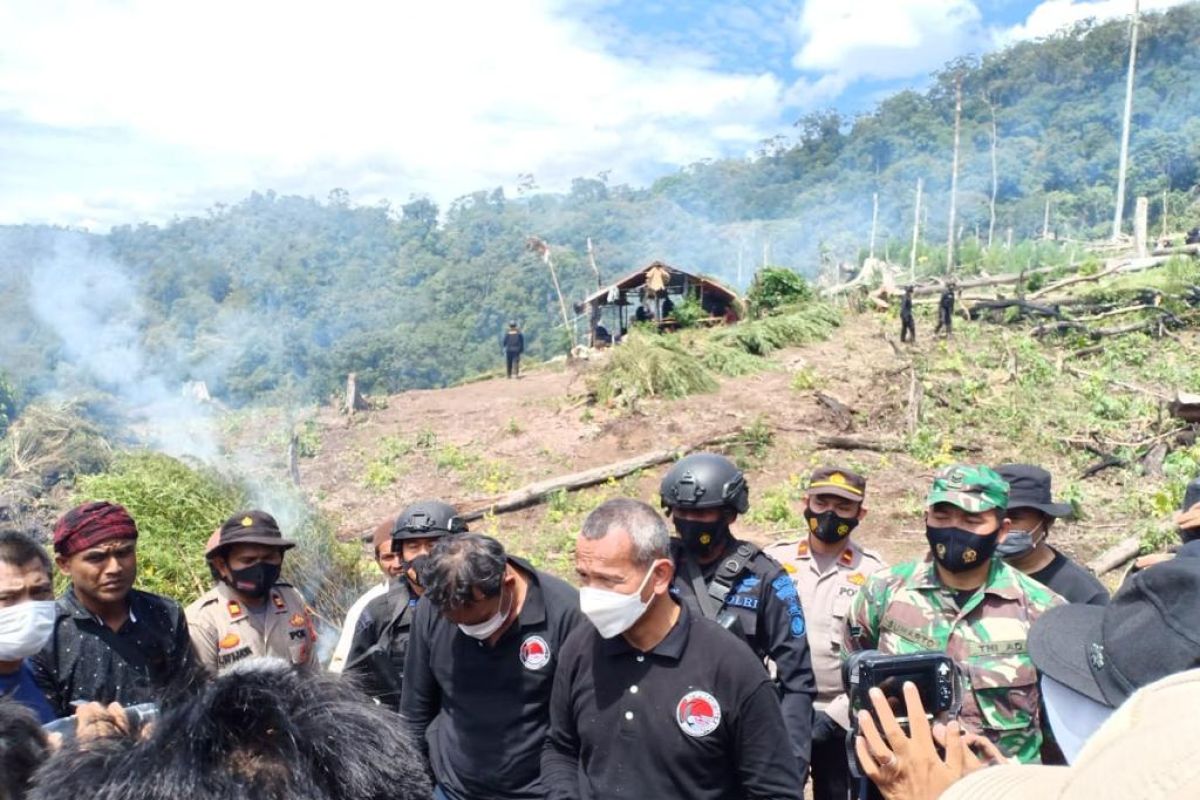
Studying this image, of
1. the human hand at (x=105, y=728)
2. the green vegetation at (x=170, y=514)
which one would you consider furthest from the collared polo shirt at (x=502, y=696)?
the green vegetation at (x=170, y=514)

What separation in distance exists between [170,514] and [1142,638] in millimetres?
5642

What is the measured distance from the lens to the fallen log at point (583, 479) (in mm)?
10953

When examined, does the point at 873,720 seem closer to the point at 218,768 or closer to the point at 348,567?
the point at 218,768

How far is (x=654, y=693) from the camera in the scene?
2.04 m

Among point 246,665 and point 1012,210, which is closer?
point 246,665

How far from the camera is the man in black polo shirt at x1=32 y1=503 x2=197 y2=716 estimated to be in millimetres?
2533

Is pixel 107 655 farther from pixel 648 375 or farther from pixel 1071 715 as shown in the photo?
pixel 648 375

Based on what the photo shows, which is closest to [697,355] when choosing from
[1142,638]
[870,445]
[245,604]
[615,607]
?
[870,445]

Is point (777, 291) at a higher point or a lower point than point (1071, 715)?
higher

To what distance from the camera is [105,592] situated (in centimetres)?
264

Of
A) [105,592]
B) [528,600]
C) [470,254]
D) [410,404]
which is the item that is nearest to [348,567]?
[105,592]

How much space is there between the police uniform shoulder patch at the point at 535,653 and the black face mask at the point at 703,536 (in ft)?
2.45

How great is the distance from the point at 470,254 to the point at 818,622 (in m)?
58.5

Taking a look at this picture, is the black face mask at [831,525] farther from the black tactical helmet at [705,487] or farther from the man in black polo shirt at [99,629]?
the man in black polo shirt at [99,629]
